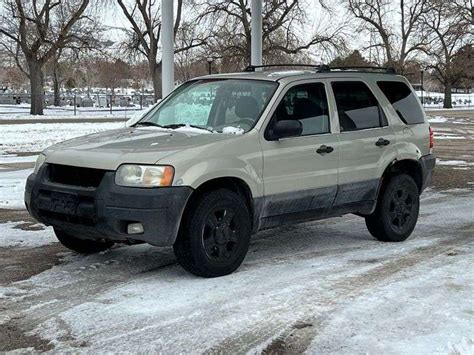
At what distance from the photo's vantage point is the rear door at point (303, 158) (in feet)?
18.6

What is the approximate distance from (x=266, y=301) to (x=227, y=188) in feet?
3.68

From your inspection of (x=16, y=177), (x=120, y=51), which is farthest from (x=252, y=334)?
(x=120, y=51)

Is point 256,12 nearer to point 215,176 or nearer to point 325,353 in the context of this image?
point 215,176

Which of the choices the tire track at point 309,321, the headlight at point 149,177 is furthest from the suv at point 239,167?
the tire track at point 309,321

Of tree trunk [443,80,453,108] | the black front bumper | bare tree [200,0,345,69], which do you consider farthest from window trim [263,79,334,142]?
tree trunk [443,80,453,108]

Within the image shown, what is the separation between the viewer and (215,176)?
205 inches

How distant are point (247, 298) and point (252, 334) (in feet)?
2.41

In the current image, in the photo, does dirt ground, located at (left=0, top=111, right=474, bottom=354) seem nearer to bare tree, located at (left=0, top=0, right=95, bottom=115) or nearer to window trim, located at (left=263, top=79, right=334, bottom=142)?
window trim, located at (left=263, top=79, right=334, bottom=142)

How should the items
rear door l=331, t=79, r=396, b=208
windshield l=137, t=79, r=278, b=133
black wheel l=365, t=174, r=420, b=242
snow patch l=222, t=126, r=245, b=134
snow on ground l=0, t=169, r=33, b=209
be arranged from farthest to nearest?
1. snow on ground l=0, t=169, r=33, b=209
2. black wheel l=365, t=174, r=420, b=242
3. rear door l=331, t=79, r=396, b=208
4. windshield l=137, t=79, r=278, b=133
5. snow patch l=222, t=126, r=245, b=134

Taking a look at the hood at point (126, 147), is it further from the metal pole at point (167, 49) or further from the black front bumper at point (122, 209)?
the metal pole at point (167, 49)

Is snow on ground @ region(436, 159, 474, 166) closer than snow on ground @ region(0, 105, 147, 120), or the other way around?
snow on ground @ region(436, 159, 474, 166)

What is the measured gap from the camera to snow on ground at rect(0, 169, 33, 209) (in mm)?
9012


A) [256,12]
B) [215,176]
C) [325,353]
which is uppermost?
[256,12]

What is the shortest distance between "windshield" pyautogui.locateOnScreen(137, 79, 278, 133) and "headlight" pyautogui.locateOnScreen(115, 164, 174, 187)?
92cm
